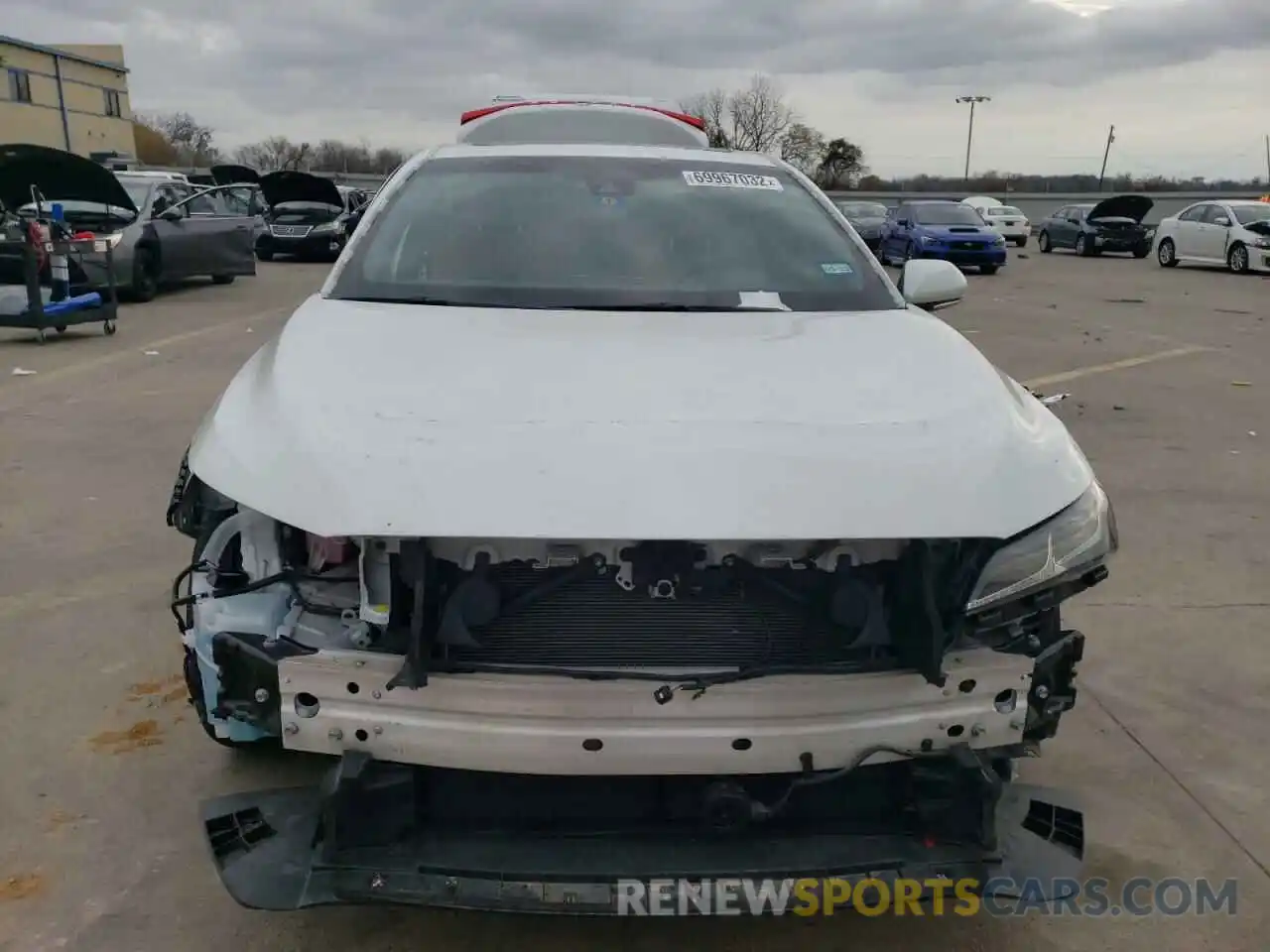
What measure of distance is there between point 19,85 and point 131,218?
4378cm

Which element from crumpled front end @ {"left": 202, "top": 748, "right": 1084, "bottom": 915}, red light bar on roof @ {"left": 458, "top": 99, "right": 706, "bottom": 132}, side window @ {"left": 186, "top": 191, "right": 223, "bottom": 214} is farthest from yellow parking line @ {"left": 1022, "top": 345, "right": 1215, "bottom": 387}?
side window @ {"left": 186, "top": 191, "right": 223, "bottom": 214}

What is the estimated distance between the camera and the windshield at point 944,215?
22.0m

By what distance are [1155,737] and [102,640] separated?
3.60 m

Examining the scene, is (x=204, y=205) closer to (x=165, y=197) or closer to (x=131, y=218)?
(x=165, y=197)

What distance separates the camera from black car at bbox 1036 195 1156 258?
26891 millimetres

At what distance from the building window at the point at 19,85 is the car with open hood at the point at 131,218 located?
39620 millimetres

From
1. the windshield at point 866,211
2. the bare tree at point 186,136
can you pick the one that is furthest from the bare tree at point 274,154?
the windshield at point 866,211

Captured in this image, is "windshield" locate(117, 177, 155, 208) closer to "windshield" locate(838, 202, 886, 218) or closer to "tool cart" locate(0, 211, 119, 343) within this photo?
"tool cart" locate(0, 211, 119, 343)

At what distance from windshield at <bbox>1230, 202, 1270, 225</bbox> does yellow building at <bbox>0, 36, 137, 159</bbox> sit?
43644 mm

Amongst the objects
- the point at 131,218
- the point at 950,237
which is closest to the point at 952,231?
the point at 950,237

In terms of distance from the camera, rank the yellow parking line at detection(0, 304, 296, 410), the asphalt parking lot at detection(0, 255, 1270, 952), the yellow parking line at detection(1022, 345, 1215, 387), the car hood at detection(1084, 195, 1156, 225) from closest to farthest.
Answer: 1. the asphalt parking lot at detection(0, 255, 1270, 952)
2. the yellow parking line at detection(0, 304, 296, 410)
3. the yellow parking line at detection(1022, 345, 1215, 387)
4. the car hood at detection(1084, 195, 1156, 225)

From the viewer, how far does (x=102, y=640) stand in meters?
4.00

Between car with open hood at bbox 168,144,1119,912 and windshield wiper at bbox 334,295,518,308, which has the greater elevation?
windshield wiper at bbox 334,295,518,308

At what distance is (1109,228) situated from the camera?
88.4 feet
